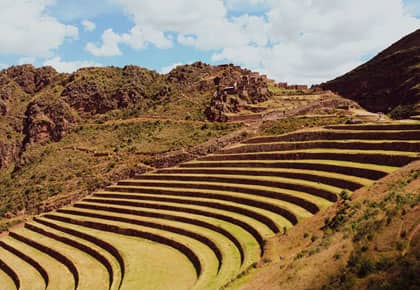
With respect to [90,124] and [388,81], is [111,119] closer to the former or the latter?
[90,124]

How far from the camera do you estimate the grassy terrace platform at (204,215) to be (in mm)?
16672

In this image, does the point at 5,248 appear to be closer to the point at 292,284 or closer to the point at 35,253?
the point at 35,253

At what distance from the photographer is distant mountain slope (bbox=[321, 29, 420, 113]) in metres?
55.2

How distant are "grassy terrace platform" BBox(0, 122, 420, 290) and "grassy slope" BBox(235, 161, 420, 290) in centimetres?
161

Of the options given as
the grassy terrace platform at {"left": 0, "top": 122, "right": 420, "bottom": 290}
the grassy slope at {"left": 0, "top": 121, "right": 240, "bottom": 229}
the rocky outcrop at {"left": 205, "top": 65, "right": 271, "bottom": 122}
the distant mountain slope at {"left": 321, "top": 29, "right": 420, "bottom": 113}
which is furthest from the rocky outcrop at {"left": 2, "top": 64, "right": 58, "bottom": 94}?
the distant mountain slope at {"left": 321, "top": 29, "right": 420, "bottom": 113}

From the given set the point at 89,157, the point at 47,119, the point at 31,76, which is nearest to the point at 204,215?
the point at 89,157

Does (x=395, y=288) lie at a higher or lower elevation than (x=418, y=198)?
lower

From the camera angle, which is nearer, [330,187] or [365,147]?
[330,187]

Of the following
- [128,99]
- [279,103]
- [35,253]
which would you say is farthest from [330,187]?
[128,99]

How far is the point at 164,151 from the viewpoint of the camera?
37.0m

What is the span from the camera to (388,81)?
60594mm

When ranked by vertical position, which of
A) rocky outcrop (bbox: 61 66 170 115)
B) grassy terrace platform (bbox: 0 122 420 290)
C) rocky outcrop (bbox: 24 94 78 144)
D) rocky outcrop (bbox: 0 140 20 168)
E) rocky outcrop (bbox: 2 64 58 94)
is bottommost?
grassy terrace platform (bbox: 0 122 420 290)

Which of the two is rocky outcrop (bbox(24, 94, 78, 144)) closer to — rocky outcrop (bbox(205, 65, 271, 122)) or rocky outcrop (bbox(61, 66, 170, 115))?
rocky outcrop (bbox(61, 66, 170, 115))

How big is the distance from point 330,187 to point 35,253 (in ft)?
59.7
